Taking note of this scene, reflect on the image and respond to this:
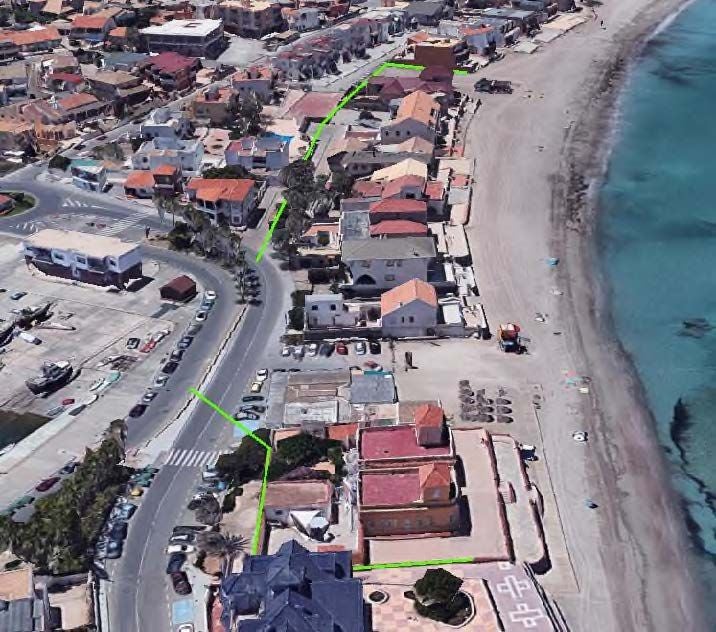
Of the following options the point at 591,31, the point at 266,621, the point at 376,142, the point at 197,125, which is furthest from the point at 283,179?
the point at 591,31

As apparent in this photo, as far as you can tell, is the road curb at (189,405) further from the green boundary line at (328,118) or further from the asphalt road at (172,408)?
the green boundary line at (328,118)

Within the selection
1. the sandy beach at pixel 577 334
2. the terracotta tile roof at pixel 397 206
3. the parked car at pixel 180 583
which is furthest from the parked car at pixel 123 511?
the terracotta tile roof at pixel 397 206

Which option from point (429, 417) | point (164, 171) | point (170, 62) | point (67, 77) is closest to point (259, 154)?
point (164, 171)

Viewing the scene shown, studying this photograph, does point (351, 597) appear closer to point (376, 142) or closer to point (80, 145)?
point (376, 142)

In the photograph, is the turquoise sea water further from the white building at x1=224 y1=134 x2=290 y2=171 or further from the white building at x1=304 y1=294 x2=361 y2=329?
the white building at x1=224 y1=134 x2=290 y2=171

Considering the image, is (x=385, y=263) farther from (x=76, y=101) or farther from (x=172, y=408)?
(x=76, y=101)

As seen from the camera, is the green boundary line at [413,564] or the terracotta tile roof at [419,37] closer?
the green boundary line at [413,564]
